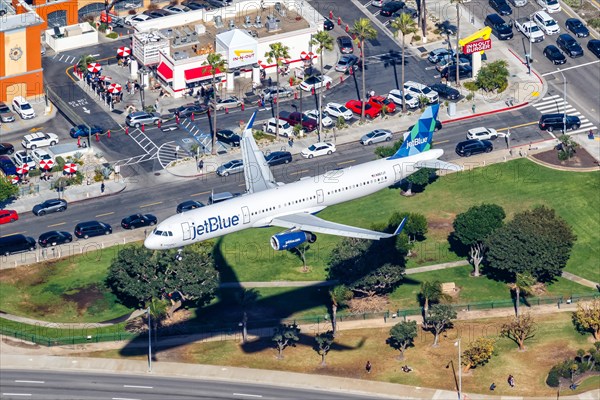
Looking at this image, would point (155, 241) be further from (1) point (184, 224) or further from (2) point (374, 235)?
(2) point (374, 235)

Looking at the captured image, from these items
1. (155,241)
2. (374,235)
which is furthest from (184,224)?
(374,235)
